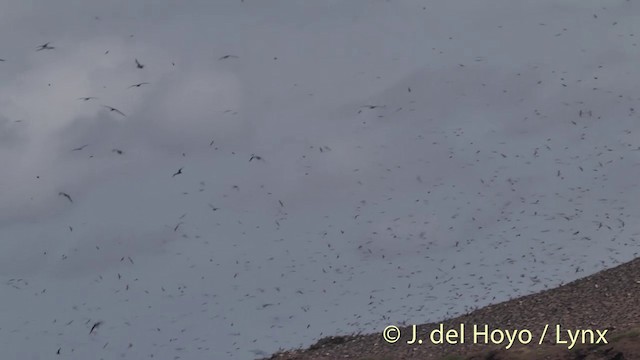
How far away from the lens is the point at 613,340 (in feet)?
76.7

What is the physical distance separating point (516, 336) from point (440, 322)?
19.5 feet

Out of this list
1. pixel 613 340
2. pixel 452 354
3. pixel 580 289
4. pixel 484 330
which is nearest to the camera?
pixel 613 340

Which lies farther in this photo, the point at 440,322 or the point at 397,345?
the point at 440,322

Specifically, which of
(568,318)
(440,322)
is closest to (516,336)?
(568,318)

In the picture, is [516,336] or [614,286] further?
[614,286]

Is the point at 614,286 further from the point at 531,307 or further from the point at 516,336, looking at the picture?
the point at 516,336

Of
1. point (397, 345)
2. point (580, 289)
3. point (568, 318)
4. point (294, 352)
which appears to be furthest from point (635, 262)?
point (294, 352)

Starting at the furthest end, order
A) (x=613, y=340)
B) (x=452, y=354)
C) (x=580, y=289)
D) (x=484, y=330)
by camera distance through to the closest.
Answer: (x=580, y=289) → (x=484, y=330) → (x=452, y=354) → (x=613, y=340)

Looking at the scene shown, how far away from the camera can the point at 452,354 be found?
26.1 meters

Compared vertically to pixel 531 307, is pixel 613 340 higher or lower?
higher

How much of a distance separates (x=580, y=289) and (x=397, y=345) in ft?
21.6

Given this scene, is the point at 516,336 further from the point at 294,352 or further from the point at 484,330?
the point at 294,352

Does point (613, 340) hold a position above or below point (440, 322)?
above

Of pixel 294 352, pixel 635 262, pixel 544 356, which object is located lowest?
pixel 294 352
